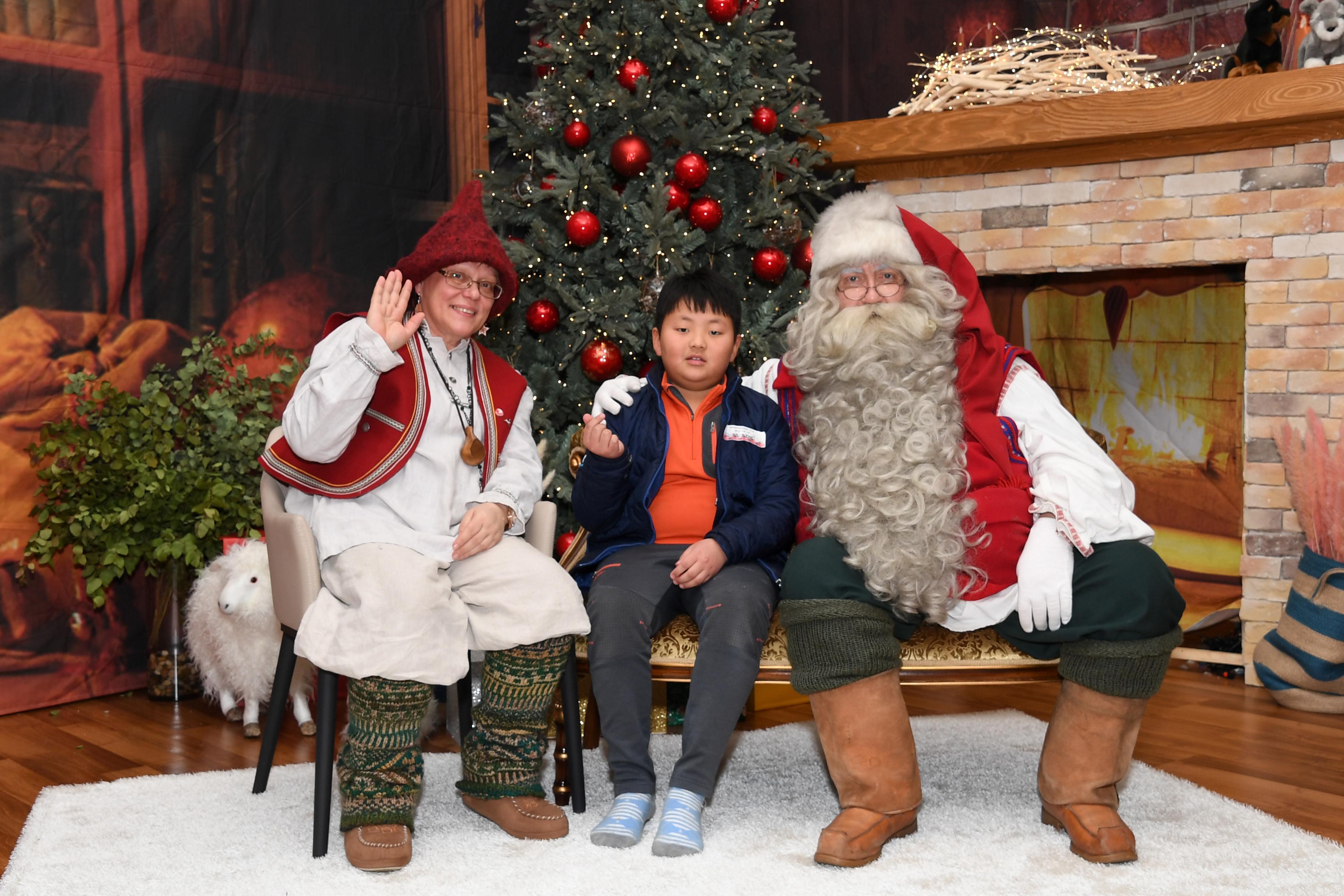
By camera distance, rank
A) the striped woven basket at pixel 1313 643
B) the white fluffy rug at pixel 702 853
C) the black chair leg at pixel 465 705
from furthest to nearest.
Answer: the striped woven basket at pixel 1313 643 → the black chair leg at pixel 465 705 → the white fluffy rug at pixel 702 853

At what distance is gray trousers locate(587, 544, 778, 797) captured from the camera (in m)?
2.42

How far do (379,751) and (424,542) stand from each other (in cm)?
44

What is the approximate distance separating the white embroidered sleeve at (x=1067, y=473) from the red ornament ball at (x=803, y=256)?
137cm

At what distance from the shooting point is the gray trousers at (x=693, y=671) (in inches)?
95.3

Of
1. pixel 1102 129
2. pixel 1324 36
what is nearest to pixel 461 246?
pixel 1102 129

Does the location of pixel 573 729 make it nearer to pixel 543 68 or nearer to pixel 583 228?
pixel 583 228

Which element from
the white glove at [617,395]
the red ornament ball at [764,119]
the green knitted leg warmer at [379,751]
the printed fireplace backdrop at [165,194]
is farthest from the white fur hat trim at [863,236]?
the printed fireplace backdrop at [165,194]

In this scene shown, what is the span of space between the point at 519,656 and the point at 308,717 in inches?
45.6

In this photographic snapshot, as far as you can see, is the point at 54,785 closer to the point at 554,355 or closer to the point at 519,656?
the point at 519,656

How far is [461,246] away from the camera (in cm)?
260

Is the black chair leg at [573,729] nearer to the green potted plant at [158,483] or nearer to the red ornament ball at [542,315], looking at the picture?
the red ornament ball at [542,315]

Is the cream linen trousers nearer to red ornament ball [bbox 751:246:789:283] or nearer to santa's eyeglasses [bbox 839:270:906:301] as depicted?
santa's eyeglasses [bbox 839:270:906:301]

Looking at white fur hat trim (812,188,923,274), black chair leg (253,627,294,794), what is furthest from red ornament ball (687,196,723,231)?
black chair leg (253,627,294,794)

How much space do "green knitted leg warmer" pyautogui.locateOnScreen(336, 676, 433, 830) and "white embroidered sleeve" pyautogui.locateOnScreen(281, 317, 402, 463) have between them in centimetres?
49
